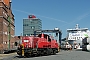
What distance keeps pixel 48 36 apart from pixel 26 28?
86522mm

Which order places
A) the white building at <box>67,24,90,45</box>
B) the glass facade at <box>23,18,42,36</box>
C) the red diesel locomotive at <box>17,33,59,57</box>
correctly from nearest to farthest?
1. the red diesel locomotive at <box>17,33,59,57</box>
2. the white building at <box>67,24,90,45</box>
3. the glass facade at <box>23,18,42,36</box>

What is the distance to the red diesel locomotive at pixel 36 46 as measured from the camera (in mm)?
29538

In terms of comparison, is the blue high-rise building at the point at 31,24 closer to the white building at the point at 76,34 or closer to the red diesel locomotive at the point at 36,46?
the white building at the point at 76,34

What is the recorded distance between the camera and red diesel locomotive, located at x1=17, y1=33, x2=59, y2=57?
29.5 meters

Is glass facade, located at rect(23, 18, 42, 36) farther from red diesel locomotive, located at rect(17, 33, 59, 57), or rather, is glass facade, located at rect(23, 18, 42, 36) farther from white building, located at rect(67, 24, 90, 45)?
red diesel locomotive, located at rect(17, 33, 59, 57)

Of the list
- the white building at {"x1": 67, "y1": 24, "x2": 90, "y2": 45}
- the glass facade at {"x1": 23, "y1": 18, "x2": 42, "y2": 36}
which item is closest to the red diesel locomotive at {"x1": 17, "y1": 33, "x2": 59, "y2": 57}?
the white building at {"x1": 67, "y1": 24, "x2": 90, "y2": 45}

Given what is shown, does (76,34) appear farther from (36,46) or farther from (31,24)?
(36,46)

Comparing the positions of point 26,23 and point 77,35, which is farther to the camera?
point 26,23

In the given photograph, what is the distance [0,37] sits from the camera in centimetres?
5222

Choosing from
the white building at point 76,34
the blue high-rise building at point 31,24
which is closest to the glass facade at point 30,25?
the blue high-rise building at point 31,24

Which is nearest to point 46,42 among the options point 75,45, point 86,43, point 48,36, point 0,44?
point 48,36

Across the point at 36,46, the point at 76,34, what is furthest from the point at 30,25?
the point at 36,46

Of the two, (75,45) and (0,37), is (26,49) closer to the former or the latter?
(0,37)

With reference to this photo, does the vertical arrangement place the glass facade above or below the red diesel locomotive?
above
